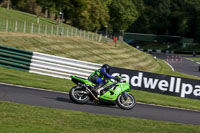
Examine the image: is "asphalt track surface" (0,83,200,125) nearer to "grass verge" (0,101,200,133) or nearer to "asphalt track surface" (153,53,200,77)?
"grass verge" (0,101,200,133)

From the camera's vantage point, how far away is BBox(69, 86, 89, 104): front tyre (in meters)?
13.6

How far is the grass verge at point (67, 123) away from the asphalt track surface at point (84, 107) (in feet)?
2.86

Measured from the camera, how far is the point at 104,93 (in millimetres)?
13773

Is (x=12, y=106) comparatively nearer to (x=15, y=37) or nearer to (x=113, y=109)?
(x=113, y=109)

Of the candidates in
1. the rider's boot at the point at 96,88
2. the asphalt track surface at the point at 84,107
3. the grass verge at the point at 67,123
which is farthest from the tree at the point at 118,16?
the grass verge at the point at 67,123

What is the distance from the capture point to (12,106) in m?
11.5

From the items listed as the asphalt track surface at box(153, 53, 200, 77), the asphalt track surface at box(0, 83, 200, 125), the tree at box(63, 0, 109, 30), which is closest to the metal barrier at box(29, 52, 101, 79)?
the asphalt track surface at box(0, 83, 200, 125)

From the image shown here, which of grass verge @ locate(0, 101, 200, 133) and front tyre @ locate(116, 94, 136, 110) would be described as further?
front tyre @ locate(116, 94, 136, 110)

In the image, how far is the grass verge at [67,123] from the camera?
31.1 feet

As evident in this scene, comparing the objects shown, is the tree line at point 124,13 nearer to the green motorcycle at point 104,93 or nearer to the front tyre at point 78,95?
the green motorcycle at point 104,93

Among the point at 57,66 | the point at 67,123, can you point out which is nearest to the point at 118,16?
the point at 57,66

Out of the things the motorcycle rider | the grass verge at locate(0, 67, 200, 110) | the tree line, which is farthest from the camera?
the tree line

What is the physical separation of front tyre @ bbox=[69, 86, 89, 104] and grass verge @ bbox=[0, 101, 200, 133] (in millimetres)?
1610

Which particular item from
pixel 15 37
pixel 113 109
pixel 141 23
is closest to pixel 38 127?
pixel 113 109
